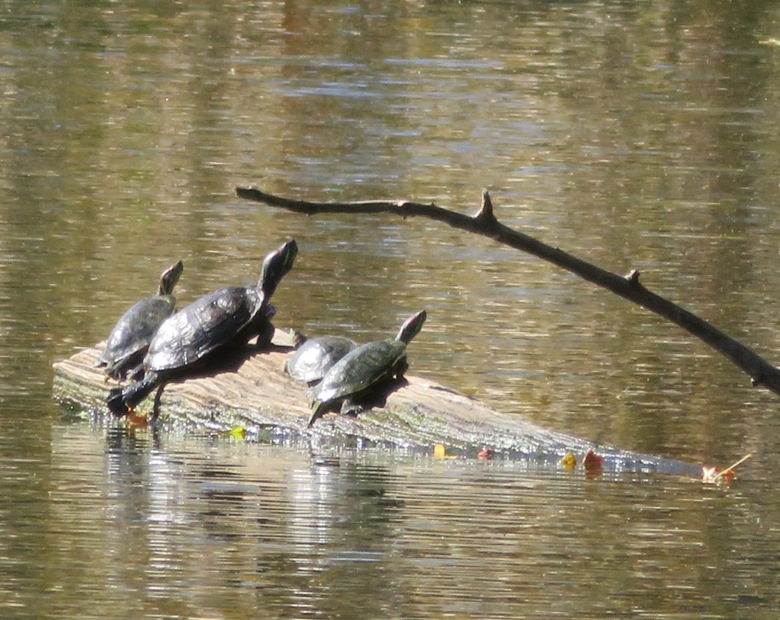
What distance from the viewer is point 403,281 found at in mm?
11648

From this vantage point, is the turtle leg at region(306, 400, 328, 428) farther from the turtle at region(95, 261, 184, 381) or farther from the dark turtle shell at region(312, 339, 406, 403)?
the turtle at region(95, 261, 184, 381)

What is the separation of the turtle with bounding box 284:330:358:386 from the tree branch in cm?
386

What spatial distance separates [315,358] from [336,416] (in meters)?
0.38

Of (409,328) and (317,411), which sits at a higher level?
(409,328)

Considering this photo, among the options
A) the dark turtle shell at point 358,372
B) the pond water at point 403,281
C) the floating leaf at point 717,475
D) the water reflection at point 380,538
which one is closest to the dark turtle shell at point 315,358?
the dark turtle shell at point 358,372

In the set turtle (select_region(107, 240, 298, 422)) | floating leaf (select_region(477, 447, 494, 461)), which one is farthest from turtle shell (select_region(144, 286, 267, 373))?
floating leaf (select_region(477, 447, 494, 461))

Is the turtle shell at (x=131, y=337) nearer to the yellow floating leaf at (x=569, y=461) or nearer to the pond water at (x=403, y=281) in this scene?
the pond water at (x=403, y=281)

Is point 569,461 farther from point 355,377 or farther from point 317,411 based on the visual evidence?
point 317,411

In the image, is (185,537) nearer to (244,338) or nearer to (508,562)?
(508,562)

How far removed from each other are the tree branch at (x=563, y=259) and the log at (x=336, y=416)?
311cm

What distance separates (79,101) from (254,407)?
11354 millimetres

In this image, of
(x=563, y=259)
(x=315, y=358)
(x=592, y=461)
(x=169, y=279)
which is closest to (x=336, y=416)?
(x=315, y=358)

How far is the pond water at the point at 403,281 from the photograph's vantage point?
6074mm

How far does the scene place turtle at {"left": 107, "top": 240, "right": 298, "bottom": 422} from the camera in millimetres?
8523
